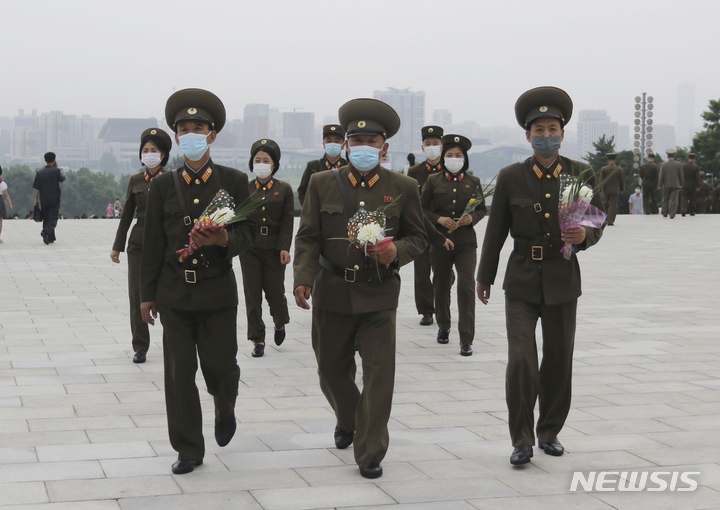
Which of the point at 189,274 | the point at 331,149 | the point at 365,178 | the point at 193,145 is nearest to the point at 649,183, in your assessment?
the point at 331,149

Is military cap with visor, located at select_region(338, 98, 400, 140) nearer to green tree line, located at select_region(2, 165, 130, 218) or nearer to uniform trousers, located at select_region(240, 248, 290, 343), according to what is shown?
uniform trousers, located at select_region(240, 248, 290, 343)

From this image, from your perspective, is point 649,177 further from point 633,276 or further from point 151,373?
point 151,373

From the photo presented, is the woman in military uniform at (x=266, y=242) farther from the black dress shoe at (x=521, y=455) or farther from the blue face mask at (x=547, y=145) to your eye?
the black dress shoe at (x=521, y=455)

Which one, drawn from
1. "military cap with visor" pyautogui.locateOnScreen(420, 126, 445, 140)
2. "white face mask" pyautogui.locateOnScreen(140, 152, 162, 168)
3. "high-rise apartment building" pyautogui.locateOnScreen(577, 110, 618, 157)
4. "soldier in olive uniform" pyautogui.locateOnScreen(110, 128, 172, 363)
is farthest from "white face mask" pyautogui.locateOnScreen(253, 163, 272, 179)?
"high-rise apartment building" pyautogui.locateOnScreen(577, 110, 618, 157)

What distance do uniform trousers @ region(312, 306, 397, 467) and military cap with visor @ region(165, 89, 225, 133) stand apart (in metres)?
1.26

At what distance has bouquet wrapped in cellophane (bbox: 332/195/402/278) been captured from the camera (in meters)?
5.11

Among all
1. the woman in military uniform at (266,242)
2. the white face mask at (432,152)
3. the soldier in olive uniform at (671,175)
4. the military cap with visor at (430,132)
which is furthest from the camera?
the soldier in olive uniform at (671,175)

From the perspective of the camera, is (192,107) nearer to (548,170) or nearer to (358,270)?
(358,270)

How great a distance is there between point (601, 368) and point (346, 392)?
3393 mm

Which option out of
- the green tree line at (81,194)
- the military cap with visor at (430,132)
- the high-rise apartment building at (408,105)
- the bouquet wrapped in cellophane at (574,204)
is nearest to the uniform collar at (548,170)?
the bouquet wrapped in cellophane at (574,204)

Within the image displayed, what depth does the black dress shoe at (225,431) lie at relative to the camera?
18.3ft

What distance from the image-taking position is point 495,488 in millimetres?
4949

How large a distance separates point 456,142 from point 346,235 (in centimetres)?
443

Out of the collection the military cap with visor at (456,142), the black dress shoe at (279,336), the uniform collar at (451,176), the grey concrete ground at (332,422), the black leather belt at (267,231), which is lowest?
the grey concrete ground at (332,422)
